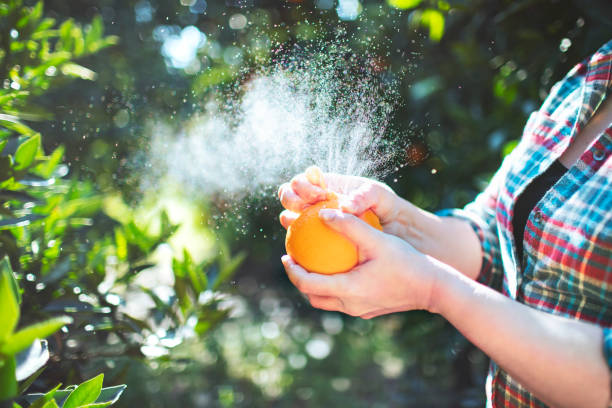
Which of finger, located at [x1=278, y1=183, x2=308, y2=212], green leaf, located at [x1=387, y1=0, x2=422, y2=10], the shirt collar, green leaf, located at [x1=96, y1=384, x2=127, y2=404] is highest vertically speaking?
green leaf, located at [x1=387, y1=0, x2=422, y2=10]

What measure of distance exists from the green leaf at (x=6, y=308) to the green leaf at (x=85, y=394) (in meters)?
0.15

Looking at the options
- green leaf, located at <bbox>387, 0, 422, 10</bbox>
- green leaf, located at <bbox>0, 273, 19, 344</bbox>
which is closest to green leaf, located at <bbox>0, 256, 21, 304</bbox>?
green leaf, located at <bbox>0, 273, 19, 344</bbox>

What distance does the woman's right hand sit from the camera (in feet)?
2.98

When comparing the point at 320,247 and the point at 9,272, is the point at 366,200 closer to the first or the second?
the point at 320,247

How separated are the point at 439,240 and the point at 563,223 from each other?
12.7 inches

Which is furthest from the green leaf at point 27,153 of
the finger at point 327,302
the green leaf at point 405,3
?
the green leaf at point 405,3

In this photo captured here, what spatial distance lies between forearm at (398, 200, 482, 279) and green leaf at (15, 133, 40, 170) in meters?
0.76

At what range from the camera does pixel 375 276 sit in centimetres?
79

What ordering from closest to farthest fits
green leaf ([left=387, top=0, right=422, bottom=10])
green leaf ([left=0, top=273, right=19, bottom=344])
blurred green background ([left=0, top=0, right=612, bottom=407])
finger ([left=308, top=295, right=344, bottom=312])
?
green leaf ([left=0, top=273, right=19, bottom=344]) → finger ([left=308, top=295, right=344, bottom=312]) → blurred green background ([left=0, top=0, right=612, bottom=407]) → green leaf ([left=387, top=0, right=422, bottom=10])

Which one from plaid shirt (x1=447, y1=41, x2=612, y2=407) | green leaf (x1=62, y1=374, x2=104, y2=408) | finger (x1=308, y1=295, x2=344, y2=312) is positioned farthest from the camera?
finger (x1=308, y1=295, x2=344, y2=312)

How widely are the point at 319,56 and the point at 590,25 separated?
78 cm

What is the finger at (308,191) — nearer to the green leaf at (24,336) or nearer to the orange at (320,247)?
the orange at (320,247)

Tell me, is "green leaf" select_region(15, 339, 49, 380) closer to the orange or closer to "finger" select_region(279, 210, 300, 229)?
the orange

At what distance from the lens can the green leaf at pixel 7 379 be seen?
440mm
